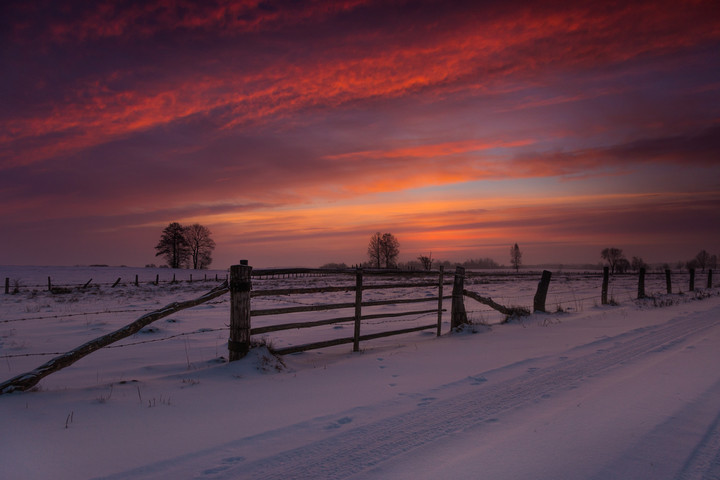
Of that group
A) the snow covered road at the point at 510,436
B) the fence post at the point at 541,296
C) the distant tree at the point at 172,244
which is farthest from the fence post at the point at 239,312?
the distant tree at the point at 172,244

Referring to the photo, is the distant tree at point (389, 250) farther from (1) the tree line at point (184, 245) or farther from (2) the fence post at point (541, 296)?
(2) the fence post at point (541, 296)

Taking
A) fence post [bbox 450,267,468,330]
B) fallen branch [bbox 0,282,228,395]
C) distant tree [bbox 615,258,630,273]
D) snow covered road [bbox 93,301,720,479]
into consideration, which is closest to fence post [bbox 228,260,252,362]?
fallen branch [bbox 0,282,228,395]

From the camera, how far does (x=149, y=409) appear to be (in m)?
4.71

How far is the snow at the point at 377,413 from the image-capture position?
3367 millimetres

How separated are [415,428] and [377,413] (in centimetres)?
58

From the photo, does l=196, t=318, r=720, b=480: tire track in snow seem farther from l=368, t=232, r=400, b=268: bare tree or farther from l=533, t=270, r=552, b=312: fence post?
l=368, t=232, r=400, b=268: bare tree

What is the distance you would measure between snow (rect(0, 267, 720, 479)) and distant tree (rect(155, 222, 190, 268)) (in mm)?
75121

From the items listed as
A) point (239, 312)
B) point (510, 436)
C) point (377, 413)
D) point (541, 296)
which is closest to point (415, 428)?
point (377, 413)

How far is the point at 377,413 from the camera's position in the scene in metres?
4.59

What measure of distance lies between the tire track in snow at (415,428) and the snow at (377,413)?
0.02 metres

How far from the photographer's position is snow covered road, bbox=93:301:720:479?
10.7 ft

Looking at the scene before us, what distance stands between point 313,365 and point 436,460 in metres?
3.76

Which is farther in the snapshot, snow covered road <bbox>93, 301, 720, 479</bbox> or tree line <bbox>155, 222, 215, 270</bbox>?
tree line <bbox>155, 222, 215, 270</bbox>

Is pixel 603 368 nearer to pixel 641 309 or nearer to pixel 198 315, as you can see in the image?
pixel 641 309
